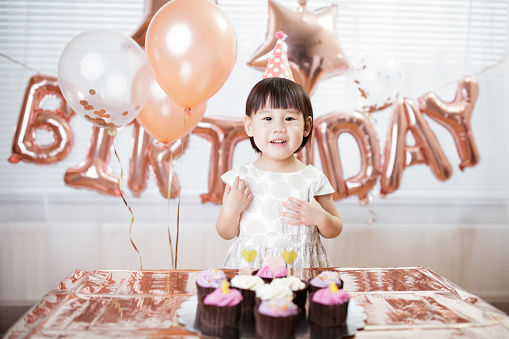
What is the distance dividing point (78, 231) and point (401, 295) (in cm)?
193

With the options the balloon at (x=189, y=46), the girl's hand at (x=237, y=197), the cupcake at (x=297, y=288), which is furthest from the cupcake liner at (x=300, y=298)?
the balloon at (x=189, y=46)

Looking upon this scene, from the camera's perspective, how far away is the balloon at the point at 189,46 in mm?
1705

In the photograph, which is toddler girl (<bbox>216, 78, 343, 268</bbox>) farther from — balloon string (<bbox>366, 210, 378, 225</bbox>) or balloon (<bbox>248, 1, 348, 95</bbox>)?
balloon string (<bbox>366, 210, 378, 225</bbox>)

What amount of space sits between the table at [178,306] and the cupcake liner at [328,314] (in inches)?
2.1

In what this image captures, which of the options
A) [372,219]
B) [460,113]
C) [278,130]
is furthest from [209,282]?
[460,113]

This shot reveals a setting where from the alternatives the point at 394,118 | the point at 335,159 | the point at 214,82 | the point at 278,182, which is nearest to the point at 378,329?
the point at 278,182

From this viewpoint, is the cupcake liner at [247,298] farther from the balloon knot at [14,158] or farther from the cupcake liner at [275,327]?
the balloon knot at [14,158]

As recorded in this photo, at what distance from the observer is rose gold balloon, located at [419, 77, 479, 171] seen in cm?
259

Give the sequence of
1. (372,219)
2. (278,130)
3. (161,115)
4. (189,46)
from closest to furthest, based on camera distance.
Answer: (278,130) < (189,46) < (161,115) < (372,219)

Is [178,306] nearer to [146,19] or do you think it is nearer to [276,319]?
[276,319]

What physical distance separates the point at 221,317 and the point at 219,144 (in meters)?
1.51

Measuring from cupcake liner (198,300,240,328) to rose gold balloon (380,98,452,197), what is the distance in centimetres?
168

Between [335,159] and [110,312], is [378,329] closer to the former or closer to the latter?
[110,312]

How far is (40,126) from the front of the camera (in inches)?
96.7
